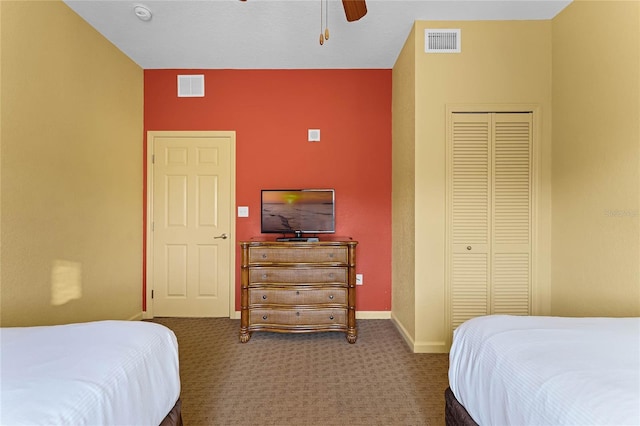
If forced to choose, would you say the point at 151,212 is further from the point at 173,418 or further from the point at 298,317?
the point at 173,418

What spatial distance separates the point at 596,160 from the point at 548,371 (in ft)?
6.55

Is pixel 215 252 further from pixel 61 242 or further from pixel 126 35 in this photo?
pixel 126 35

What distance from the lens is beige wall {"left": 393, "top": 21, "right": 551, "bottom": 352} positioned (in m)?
2.73

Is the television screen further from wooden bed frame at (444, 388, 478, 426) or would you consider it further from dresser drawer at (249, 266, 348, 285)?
wooden bed frame at (444, 388, 478, 426)

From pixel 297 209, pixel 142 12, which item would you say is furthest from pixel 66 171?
pixel 297 209

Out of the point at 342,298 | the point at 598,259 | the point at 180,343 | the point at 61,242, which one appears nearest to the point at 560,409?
the point at 598,259

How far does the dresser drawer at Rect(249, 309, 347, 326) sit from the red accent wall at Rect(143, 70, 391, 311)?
689 millimetres

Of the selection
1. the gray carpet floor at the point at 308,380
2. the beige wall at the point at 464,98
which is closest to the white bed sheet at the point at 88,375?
the gray carpet floor at the point at 308,380

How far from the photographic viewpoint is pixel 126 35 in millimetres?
2996

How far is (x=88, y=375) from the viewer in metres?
0.99

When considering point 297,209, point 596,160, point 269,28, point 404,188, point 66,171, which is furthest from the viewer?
point 297,209

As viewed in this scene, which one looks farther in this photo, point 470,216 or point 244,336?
point 244,336

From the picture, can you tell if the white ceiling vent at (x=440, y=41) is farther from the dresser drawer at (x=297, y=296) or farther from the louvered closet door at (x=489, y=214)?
the dresser drawer at (x=297, y=296)

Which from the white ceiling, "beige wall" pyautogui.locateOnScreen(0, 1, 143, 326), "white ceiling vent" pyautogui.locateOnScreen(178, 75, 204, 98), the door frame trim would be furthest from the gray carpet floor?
the white ceiling
